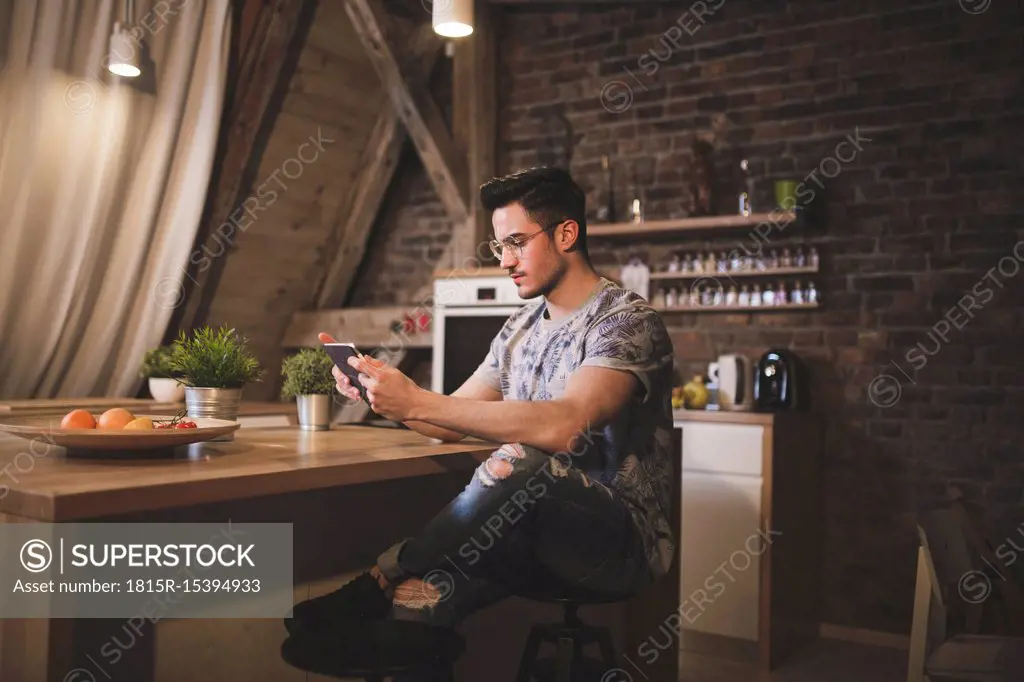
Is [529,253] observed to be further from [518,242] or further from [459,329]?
[459,329]

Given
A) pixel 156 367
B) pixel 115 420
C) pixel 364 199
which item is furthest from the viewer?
pixel 364 199

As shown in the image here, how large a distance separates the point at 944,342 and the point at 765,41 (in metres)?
1.56

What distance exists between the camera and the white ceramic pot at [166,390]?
11.6 ft

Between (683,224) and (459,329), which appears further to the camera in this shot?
(459,329)

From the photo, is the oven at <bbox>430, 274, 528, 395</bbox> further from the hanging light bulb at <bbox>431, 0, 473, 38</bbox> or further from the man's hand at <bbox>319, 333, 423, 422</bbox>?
the man's hand at <bbox>319, 333, 423, 422</bbox>

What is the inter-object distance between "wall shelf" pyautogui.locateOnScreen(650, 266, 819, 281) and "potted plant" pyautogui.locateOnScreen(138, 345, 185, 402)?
2.14 metres

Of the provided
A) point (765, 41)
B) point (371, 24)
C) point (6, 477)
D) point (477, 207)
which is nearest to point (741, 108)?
point (765, 41)

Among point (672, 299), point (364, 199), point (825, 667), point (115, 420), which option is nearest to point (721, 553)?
point (825, 667)

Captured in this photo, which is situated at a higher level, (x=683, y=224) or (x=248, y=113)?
(x=248, y=113)

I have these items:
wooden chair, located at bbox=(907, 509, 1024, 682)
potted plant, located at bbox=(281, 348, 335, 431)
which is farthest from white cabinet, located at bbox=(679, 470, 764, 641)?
potted plant, located at bbox=(281, 348, 335, 431)

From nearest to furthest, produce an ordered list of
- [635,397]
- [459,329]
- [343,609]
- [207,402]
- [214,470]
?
[214,470]
[343,609]
[635,397]
[207,402]
[459,329]

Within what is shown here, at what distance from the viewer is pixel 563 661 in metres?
1.79

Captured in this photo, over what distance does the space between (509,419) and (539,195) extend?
61 centimetres

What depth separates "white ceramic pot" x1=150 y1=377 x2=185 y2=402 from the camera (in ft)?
11.6
